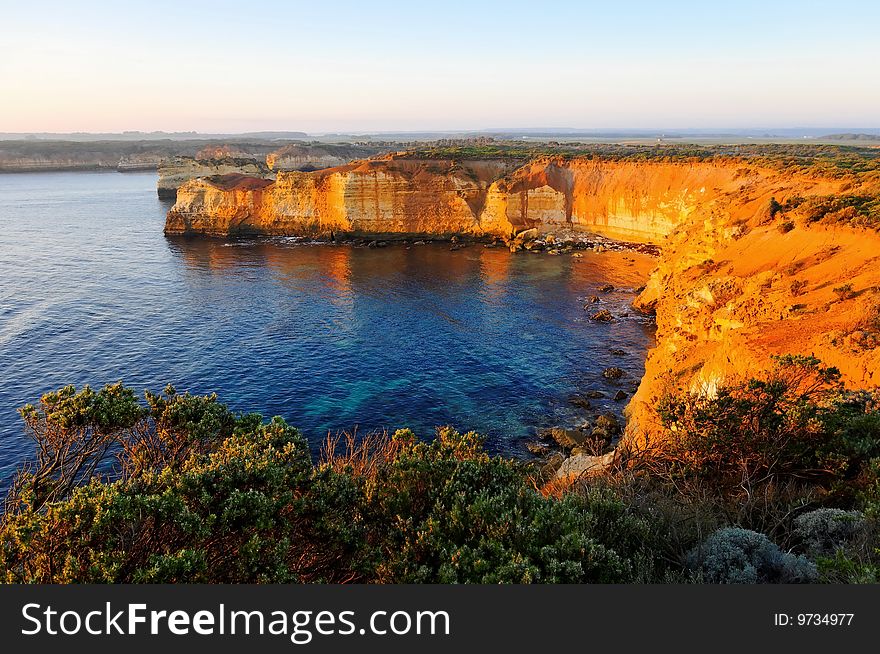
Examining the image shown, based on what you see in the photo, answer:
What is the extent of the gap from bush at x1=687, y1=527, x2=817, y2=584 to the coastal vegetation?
0.11ft

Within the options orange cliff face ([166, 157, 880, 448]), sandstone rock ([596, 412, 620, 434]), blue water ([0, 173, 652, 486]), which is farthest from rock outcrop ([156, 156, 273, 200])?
sandstone rock ([596, 412, 620, 434])

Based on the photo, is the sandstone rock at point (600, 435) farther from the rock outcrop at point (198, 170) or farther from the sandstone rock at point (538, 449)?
the rock outcrop at point (198, 170)

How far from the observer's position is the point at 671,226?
86625 millimetres

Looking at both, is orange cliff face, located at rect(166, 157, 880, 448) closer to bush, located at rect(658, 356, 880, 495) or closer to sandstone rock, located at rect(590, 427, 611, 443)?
sandstone rock, located at rect(590, 427, 611, 443)

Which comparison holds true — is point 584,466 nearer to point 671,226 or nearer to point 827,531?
point 827,531

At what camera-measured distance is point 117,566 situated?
916cm

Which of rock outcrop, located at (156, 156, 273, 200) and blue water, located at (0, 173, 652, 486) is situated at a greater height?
rock outcrop, located at (156, 156, 273, 200)

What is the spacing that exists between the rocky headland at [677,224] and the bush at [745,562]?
33.7 ft

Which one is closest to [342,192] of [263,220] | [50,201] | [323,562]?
[263,220]

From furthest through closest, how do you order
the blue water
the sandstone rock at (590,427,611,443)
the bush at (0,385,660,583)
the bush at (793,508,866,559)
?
the blue water → the sandstone rock at (590,427,611,443) → the bush at (793,508,866,559) → the bush at (0,385,660,583)

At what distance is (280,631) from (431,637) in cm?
233

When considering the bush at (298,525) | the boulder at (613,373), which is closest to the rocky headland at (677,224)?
the boulder at (613,373)

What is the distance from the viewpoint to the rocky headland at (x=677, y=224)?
27078 mm

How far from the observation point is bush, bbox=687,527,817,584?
11.1 m
